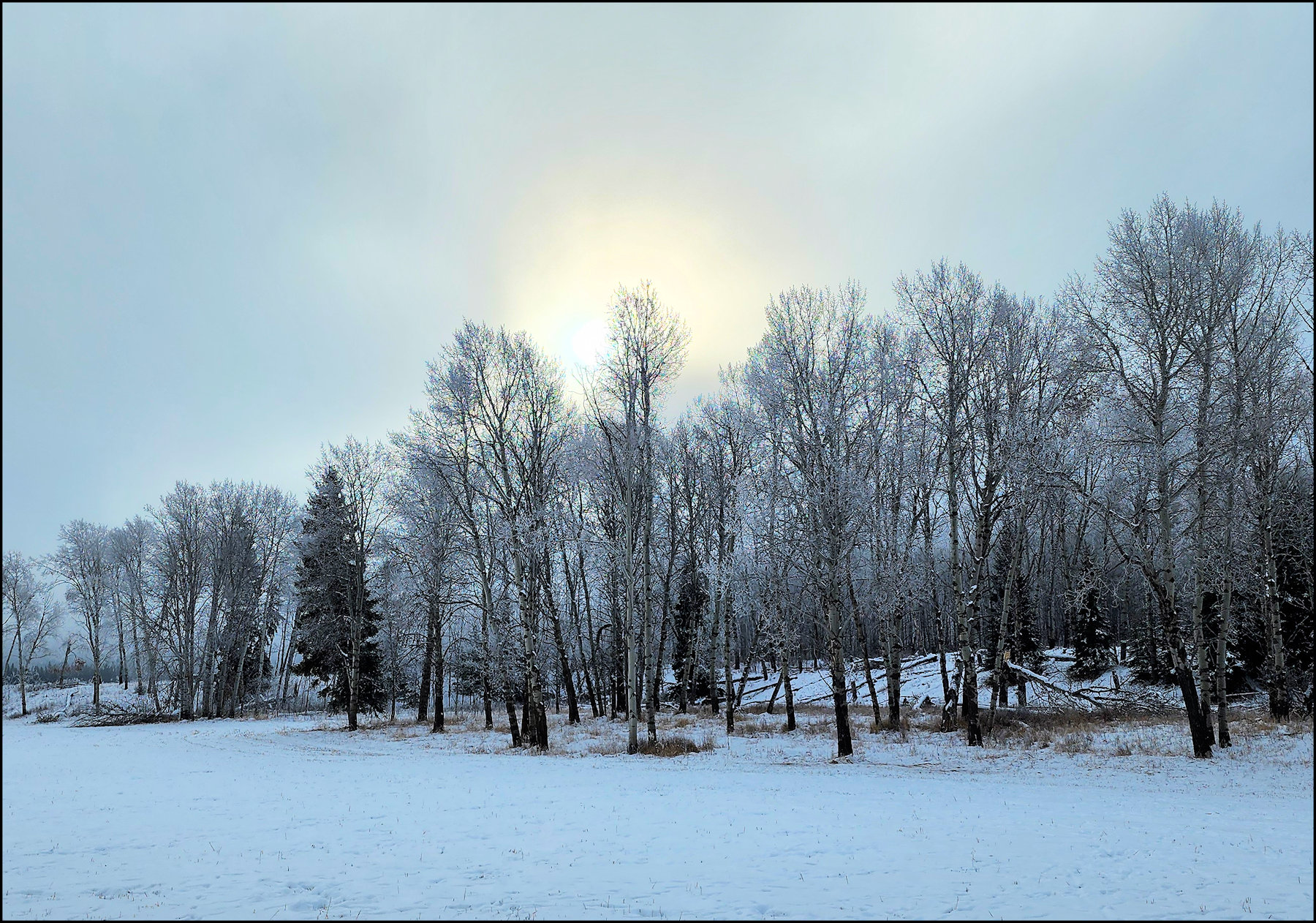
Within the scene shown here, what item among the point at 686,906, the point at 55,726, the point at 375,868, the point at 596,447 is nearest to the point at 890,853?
the point at 686,906

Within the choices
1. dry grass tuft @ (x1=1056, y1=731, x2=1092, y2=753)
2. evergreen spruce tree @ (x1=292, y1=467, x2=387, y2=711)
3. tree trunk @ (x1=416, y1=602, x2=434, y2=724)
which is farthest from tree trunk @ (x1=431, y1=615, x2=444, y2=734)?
dry grass tuft @ (x1=1056, y1=731, x2=1092, y2=753)

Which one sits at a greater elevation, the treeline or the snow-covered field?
the treeline

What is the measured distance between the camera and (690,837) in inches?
362

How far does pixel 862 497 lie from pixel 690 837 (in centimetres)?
1222

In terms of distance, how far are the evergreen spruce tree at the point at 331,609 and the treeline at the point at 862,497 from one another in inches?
6.8

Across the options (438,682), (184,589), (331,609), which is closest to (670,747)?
(438,682)

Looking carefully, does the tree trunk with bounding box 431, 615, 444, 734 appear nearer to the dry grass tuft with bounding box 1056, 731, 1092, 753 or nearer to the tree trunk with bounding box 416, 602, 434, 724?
the tree trunk with bounding box 416, 602, 434, 724

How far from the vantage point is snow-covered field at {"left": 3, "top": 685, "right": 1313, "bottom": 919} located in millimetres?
6688

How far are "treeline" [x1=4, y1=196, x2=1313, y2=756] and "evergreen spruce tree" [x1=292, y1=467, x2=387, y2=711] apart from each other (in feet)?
0.57

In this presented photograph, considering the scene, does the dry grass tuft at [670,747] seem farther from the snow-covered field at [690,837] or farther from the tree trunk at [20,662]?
the tree trunk at [20,662]

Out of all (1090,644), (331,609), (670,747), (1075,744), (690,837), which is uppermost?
(331,609)

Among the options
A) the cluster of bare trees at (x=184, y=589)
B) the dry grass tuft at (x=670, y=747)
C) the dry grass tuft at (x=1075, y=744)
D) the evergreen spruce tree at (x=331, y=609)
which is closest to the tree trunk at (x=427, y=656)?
the evergreen spruce tree at (x=331, y=609)

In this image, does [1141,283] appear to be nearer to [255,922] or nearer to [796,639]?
[796,639]

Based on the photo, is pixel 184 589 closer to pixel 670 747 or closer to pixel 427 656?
pixel 427 656
